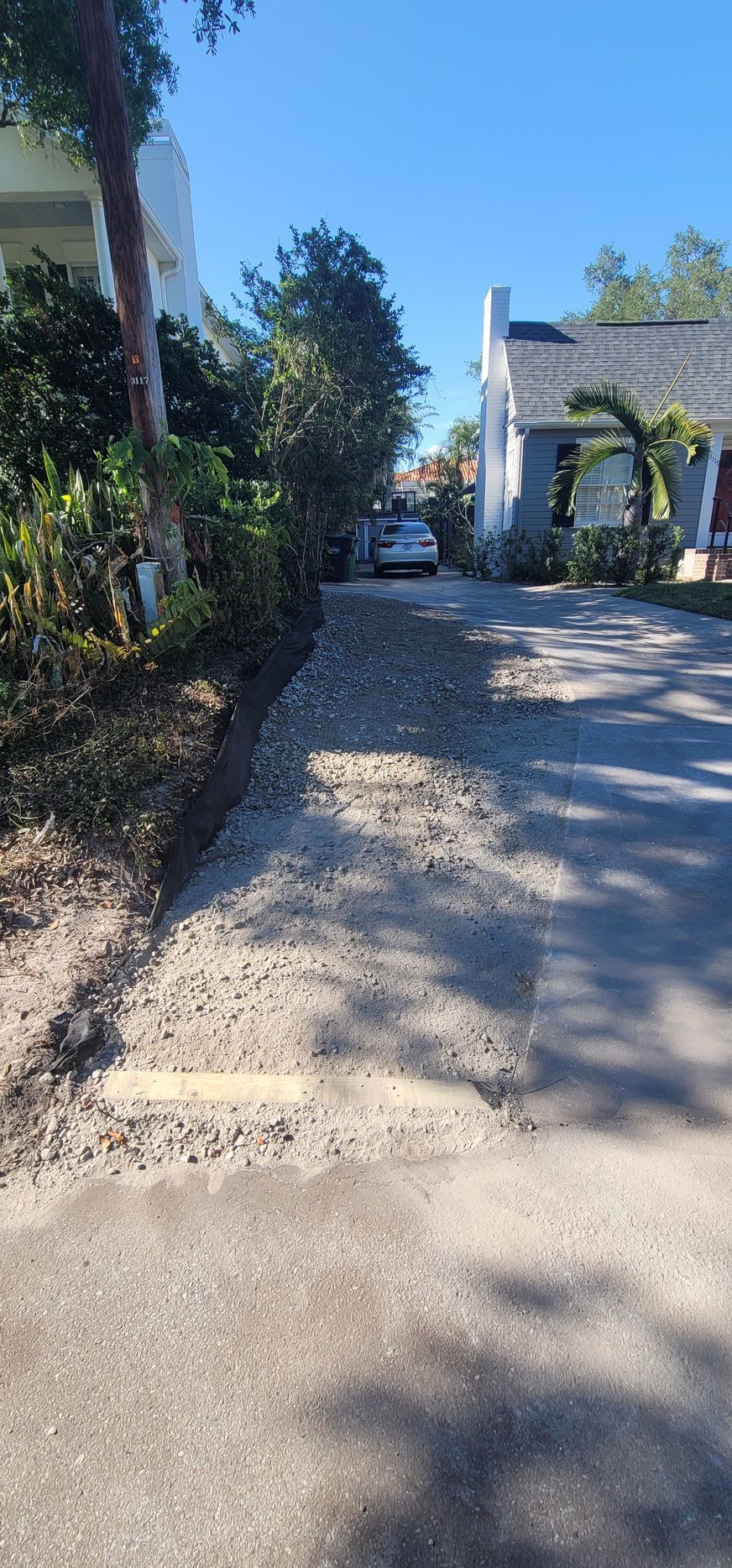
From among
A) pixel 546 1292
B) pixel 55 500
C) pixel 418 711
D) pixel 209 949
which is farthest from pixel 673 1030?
pixel 55 500

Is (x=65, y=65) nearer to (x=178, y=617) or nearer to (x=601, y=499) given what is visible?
(x=178, y=617)

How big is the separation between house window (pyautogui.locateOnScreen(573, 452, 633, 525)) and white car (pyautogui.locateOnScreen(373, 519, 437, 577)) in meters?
3.97

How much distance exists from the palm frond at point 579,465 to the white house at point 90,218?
6.25 metres

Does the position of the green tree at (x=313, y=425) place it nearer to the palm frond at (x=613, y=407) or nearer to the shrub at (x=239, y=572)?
the shrub at (x=239, y=572)

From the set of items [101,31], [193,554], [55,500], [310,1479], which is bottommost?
[310,1479]

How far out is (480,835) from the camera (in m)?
3.98

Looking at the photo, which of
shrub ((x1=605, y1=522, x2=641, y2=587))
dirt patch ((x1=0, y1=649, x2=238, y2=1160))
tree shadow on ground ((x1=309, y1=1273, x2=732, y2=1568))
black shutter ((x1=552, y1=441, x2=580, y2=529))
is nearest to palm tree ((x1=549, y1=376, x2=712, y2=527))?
shrub ((x1=605, y1=522, x2=641, y2=587))

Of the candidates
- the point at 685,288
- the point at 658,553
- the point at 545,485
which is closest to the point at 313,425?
the point at 658,553

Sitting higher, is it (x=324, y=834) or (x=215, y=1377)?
(x=324, y=834)

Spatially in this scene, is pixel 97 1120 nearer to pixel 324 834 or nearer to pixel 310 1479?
pixel 310 1479

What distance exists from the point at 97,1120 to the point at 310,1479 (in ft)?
3.91

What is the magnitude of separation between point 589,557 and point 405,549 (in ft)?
19.2

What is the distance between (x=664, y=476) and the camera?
1165 cm

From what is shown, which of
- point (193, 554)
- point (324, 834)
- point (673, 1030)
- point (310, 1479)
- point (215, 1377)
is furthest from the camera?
point (193, 554)
